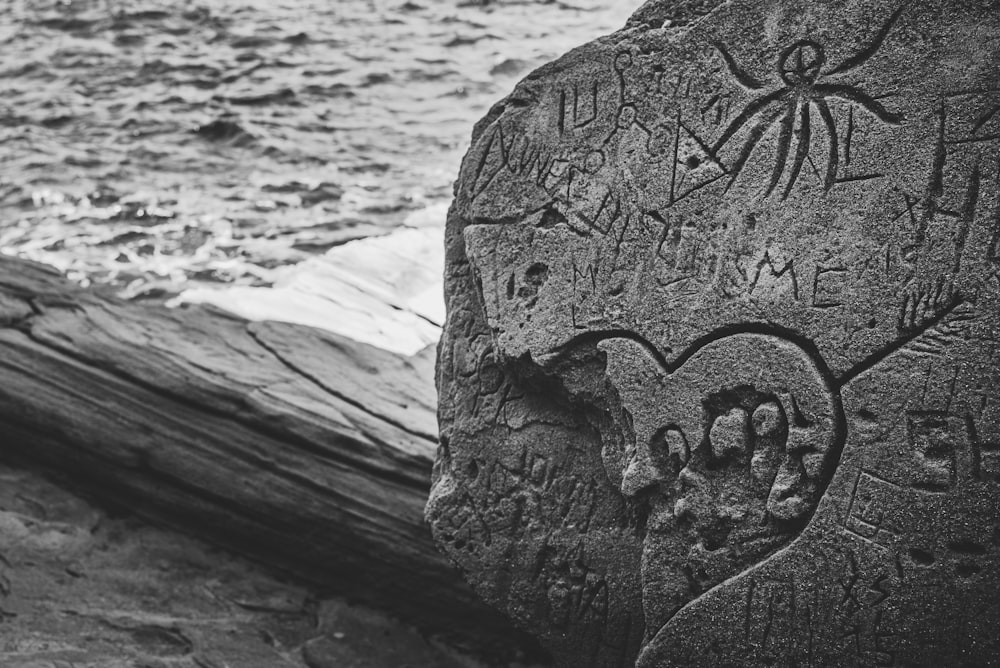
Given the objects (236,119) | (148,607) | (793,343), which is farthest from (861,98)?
(236,119)

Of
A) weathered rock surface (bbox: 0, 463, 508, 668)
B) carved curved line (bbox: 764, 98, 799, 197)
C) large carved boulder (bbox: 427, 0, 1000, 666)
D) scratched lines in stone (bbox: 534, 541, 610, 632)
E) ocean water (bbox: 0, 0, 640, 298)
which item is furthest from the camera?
ocean water (bbox: 0, 0, 640, 298)

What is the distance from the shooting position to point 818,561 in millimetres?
1999

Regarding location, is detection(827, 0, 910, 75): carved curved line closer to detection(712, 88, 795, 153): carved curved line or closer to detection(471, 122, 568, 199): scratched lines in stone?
detection(712, 88, 795, 153): carved curved line

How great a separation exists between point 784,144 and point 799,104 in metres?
0.08

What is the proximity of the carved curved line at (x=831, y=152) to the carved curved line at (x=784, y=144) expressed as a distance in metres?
0.06

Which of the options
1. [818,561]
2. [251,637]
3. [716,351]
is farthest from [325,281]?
→ [818,561]

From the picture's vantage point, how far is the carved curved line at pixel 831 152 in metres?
2.06

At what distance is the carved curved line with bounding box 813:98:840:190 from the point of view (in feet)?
6.77

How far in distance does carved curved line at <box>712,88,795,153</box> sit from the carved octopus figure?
40 centimetres

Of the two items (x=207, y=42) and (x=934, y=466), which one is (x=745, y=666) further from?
(x=207, y=42)

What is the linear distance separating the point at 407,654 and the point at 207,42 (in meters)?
5.30

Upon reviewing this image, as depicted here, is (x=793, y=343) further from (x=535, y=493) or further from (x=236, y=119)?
(x=236, y=119)

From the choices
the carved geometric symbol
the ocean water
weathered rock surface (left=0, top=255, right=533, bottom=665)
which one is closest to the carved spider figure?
the carved geometric symbol

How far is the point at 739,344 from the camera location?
2.11 metres
